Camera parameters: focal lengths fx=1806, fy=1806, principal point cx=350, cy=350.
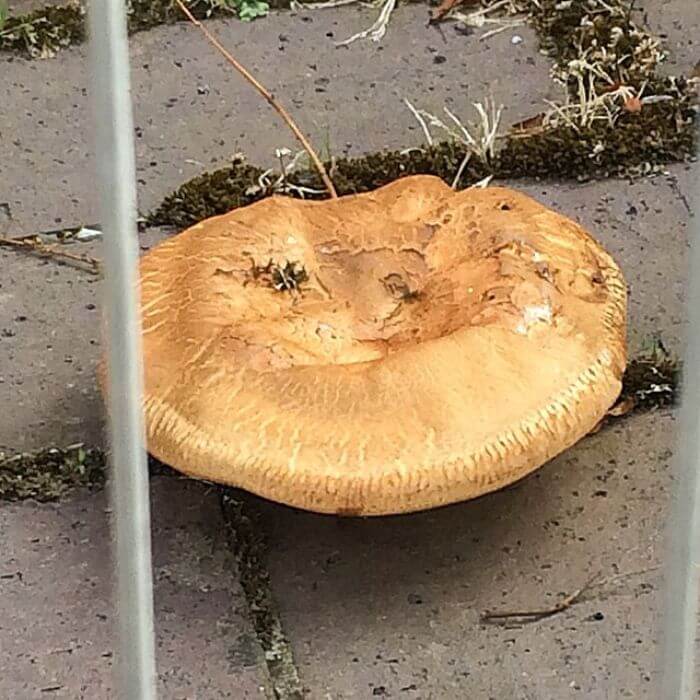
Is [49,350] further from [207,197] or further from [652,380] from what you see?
[652,380]

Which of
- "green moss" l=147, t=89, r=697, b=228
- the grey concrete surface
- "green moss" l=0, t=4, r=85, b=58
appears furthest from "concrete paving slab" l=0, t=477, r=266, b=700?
"green moss" l=0, t=4, r=85, b=58

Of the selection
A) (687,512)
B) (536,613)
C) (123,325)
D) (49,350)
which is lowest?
(536,613)

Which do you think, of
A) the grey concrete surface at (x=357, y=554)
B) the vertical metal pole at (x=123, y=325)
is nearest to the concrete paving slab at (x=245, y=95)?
the grey concrete surface at (x=357, y=554)

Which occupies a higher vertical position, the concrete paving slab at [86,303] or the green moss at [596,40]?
the green moss at [596,40]

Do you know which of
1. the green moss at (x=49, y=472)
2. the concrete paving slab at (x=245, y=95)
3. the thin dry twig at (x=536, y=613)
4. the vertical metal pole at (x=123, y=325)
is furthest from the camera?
the concrete paving slab at (x=245, y=95)

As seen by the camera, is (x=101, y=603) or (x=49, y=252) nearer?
(x=101, y=603)

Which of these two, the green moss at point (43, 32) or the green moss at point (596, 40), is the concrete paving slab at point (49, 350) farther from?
the green moss at point (596, 40)

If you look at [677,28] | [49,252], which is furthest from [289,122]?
[677,28]
